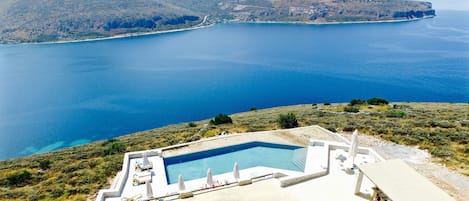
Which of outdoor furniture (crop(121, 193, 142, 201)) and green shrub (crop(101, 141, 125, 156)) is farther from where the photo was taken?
green shrub (crop(101, 141, 125, 156))

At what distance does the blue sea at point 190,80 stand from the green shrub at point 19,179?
2642 centimetres

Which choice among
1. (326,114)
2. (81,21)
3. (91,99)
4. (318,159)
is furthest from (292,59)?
(81,21)

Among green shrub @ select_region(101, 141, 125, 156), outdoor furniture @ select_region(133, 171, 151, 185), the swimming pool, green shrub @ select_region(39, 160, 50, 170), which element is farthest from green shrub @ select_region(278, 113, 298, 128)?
green shrub @ select_region(39, 160, 50, 170)

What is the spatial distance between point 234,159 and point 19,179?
40.4 ft

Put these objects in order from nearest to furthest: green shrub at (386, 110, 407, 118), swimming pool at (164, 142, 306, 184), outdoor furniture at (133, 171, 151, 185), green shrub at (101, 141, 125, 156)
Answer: outdoor furniture at (133, 171, 151, 185)
swimming pool at (164, 142, 306, 184)
green shrub at (101, 141, 125, 156)
green shrub at (386, 110, 407, 118)

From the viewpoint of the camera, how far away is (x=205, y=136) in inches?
929

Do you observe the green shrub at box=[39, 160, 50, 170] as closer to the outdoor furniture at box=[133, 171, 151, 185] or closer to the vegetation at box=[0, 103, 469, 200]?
the vegetation at box=[0, 103, 469, 200]

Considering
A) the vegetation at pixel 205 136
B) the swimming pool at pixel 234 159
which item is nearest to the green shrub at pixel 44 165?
the vegetation at pixel 205 136

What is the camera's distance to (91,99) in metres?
61.7

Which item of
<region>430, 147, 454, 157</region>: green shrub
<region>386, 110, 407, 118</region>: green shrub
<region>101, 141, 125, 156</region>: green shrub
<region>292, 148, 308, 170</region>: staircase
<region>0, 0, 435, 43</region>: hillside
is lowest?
<region>101, 141, 125, 156</region>: green shrub

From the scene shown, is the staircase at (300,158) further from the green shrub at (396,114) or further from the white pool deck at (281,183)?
Result: the green shrub at (396,114)

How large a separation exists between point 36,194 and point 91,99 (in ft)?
161

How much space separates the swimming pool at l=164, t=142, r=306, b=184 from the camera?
58.3 feet

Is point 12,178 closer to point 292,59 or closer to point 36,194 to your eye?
point 36,194
